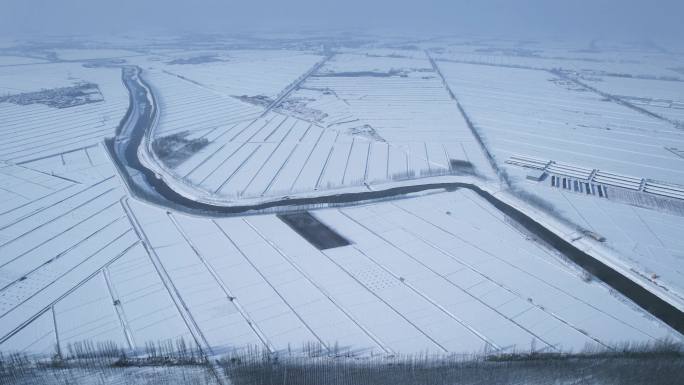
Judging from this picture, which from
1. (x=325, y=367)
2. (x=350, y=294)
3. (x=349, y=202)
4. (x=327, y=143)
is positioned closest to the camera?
(x=325, y=367)

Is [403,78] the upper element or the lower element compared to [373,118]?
upper

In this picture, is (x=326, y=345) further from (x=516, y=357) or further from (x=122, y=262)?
(x=122, y=262)

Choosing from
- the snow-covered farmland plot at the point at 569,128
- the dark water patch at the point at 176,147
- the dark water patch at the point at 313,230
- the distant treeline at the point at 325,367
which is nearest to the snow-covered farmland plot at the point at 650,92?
the snow-covered farmland plot at the point at 569,128

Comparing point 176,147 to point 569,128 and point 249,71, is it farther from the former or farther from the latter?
point 249,71

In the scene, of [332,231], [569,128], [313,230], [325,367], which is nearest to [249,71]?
[569,128]

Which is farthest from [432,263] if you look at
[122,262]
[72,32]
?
[72,32]

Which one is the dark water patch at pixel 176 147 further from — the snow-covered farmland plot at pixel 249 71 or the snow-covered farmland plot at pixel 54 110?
the snow-covered farmland plot at pixel 249 71
